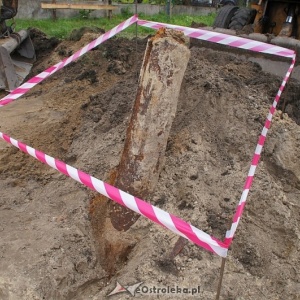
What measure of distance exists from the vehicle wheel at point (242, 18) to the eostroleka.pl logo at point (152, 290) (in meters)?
6.99

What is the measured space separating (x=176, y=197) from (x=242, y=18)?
646cm

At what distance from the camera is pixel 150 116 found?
3498 millimetres

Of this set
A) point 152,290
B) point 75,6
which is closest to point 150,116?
point 152,290

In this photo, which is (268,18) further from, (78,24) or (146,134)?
(78,24)

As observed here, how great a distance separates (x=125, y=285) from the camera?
2.99 metres

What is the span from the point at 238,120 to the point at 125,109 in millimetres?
1411

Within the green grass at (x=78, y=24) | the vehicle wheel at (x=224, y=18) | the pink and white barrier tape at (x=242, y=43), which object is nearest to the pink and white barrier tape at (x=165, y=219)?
the pink and white barrier tape at (x=242, y=43)

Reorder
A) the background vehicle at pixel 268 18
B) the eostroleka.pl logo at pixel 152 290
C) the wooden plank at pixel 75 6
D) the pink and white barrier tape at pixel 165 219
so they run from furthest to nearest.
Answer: the wooden plank at pixel 75 6 < the background vehicle at pixel 268 18 < the eostroleka.pl logo at pixel 152 290 < the pink and white barrier tape at pixel 165 219

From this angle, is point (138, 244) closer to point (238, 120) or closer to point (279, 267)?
point (279, 267)

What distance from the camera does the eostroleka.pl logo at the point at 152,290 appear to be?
294 cm

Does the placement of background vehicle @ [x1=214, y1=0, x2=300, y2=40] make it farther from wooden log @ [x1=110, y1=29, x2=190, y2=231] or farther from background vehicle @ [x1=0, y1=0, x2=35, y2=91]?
wooden log @ [x1=110, y1=29, x2=190, y2=231]

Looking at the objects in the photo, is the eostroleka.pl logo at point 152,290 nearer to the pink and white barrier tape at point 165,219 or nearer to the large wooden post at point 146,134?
the large wooden post at point 146,134

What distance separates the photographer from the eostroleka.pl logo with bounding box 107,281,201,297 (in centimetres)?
294

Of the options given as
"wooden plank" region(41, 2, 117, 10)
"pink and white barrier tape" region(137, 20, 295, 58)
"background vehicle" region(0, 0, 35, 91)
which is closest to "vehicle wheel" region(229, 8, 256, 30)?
"pink and white barrier tape" region(137, 20, 295, 58)
